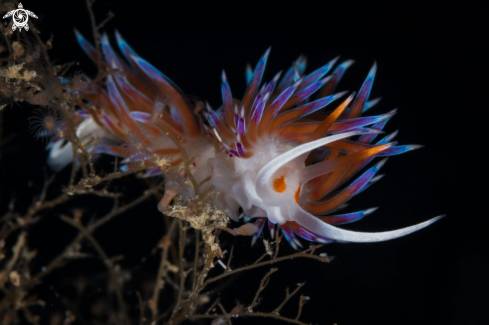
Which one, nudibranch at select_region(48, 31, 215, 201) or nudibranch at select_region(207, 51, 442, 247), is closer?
nudibranch at select_region(207, 51, 442, 247)

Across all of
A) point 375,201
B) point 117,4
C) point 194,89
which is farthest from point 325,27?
point 117,4

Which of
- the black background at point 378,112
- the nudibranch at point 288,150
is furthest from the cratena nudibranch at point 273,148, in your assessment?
the black background at point 378,112

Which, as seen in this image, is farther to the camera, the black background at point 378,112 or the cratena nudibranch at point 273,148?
the black background at point 378,112

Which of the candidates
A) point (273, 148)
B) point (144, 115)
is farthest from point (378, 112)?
point (144, 115)

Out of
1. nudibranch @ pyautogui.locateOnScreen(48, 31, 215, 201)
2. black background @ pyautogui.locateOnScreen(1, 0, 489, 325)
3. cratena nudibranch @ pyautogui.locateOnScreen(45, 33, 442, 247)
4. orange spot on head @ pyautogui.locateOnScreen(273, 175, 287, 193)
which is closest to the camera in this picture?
cratena nudibranch @ pyautogui.locateOnScreen(45, 33, 442, 247)

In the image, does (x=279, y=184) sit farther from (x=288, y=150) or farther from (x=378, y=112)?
(x=378, y=112)

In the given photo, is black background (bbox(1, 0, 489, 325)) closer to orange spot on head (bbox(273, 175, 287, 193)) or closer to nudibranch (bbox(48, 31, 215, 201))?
nudibranch (bbox(48, 31, 215, 201))

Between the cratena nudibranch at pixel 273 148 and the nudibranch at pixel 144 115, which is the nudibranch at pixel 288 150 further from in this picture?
the nudibranch at pixel 144 115

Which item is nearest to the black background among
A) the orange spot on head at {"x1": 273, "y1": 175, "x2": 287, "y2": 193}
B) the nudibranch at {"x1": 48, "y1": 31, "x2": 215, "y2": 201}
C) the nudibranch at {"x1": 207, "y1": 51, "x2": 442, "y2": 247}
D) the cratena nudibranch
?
the nudibranch at {"x1": 48, "y1": 31, "x2": 215, "y2": 201}
